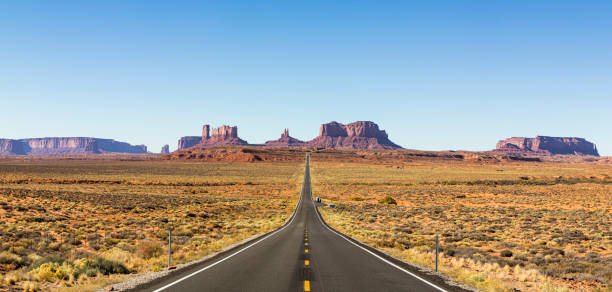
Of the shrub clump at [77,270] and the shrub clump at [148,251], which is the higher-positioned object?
the shrub clump at [77,270]

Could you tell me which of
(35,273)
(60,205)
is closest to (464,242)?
(35,273)

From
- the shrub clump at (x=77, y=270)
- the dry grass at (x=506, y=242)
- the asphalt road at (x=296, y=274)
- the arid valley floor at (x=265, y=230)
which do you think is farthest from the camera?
the dry grass at (x=506, y=242)

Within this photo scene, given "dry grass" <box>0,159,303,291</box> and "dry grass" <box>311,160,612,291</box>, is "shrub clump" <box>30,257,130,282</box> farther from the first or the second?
"dry grass" <box>311,160,612,291</box>

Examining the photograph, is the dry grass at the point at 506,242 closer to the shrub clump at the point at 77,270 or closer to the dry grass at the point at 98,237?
the dry grass at the point at 98,237

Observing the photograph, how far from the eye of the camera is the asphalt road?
30.4 ft

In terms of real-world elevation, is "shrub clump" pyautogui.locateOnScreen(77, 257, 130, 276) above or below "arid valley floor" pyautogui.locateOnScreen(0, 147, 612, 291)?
above

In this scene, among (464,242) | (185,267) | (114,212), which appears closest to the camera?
(185,267)

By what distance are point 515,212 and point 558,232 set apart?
42.5ft

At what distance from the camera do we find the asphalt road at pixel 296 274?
9.26m

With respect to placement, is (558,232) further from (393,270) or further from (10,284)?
(10,284)

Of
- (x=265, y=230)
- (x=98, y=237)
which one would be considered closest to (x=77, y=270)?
(x=98, y=237)

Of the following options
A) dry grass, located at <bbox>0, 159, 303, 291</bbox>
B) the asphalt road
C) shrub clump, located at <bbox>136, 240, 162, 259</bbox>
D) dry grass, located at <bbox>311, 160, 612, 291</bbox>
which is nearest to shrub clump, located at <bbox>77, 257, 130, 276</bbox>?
dry grass, located at <bbox>0, 159, 303, 291</bbox>

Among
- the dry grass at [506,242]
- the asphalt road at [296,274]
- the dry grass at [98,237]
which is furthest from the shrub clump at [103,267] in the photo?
the dry grass at [506,242]

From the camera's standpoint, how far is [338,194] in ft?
228
